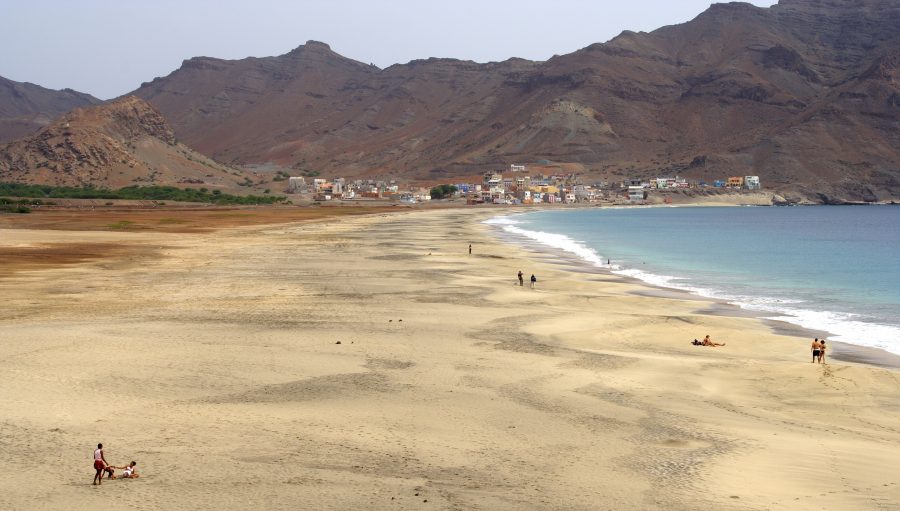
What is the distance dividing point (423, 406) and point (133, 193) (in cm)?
15471

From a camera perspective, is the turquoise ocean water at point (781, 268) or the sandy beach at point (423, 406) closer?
the sandy beach at point (423, 406)

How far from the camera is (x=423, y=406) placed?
17469mm

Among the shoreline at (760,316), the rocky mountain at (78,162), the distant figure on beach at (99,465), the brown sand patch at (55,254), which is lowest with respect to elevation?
the brown sand patch at (55,254)

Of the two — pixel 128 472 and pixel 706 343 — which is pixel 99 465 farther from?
pixel 706 343

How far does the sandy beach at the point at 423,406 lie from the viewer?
12898mm

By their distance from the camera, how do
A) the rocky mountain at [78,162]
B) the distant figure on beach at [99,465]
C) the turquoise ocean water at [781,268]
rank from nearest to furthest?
the distant figure on beach at [99,465] < the turquoise ocean water at [781,268] < the rocky mountain at [78,162]

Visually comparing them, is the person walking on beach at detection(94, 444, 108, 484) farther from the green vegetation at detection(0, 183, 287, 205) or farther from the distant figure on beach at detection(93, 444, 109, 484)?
the green vegetation at detection(0, 183, 287, 205)

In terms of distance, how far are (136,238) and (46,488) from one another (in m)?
56.1

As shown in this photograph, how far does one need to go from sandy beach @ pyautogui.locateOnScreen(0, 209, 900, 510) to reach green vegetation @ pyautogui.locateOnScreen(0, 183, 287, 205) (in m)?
126

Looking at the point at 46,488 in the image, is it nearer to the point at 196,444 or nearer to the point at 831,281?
the point at 196,444

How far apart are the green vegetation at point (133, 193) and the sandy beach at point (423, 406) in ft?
415

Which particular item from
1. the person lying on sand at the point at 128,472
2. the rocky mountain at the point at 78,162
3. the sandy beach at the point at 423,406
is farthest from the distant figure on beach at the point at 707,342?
the rocky mountain at the point at 78,162

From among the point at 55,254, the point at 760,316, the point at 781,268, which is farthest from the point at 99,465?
the point at 781,268

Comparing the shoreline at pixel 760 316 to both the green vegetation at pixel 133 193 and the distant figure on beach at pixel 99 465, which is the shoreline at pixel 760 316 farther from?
the green vegetation at pixel 133 193
